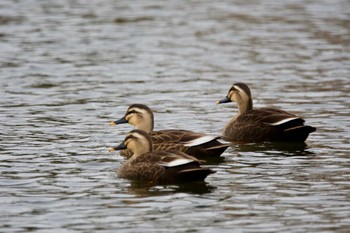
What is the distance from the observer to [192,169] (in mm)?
13758

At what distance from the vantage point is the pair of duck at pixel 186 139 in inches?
549

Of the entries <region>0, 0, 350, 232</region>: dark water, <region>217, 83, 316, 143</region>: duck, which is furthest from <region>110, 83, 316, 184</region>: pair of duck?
<region>0, 0, 350, 232</region>: dark water

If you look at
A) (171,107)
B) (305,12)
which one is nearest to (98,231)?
(171,107)

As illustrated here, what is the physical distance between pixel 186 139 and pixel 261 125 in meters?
2.18

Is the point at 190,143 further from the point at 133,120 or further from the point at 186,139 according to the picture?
the point at 133,120

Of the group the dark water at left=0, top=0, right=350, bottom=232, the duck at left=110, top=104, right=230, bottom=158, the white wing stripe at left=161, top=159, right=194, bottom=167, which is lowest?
the dark water at left=0, top=0, right=350, bottom=232

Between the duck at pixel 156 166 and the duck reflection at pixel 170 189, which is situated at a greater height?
the duck at pixel 156 166

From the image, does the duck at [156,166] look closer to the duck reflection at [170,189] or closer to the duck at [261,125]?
the duck reflection at [170,189]

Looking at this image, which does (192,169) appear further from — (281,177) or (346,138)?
(346,138)

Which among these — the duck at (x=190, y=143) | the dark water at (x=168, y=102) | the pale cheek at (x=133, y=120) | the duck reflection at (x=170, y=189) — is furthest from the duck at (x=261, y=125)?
the duck reflection at (x=170, y=189)

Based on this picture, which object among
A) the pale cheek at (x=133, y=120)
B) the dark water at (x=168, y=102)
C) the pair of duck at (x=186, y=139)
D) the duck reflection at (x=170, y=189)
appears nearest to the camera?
the dark water at (x=168, y=102)

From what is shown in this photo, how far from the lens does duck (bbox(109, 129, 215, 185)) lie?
45.4 feet

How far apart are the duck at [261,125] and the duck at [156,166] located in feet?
10.4

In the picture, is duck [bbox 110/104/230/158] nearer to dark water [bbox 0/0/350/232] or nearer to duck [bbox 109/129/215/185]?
dark water [bbox 0/0/350/232]
